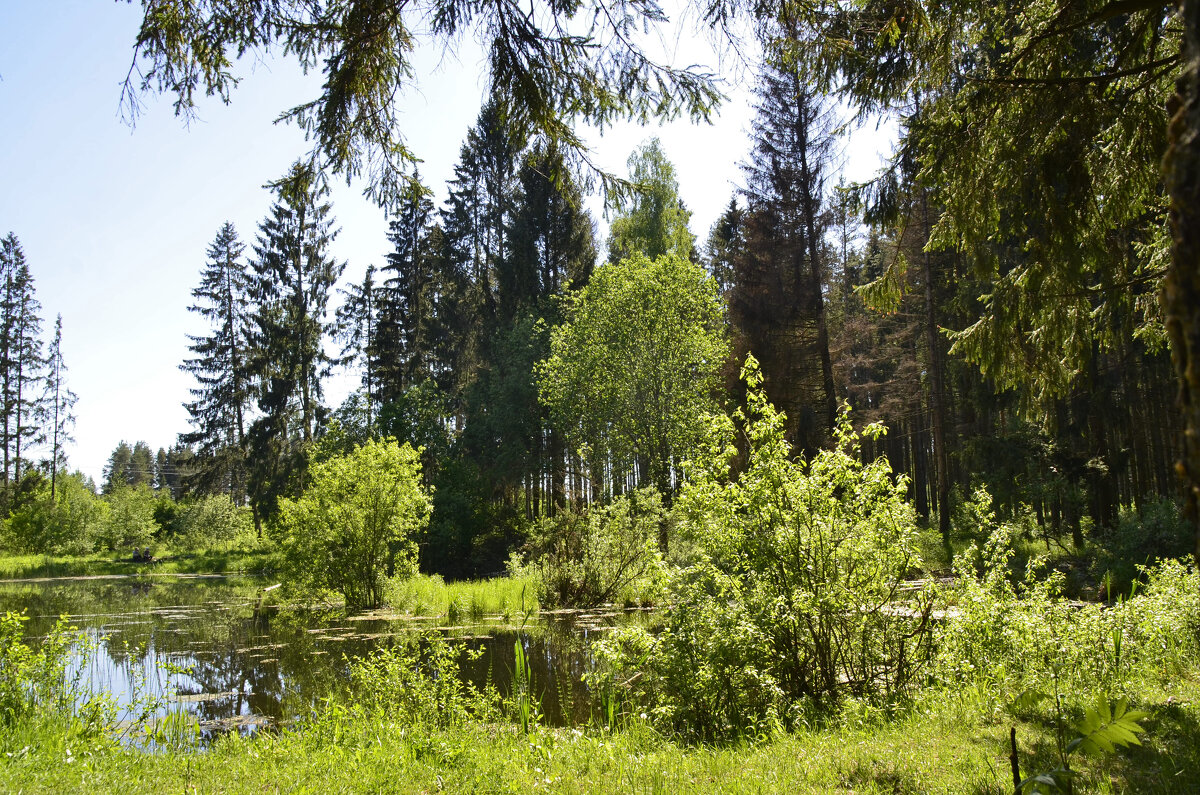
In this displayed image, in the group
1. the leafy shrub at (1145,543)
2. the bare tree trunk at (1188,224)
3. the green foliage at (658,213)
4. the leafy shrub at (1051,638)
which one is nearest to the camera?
the bare tree trunk at (1188,224)

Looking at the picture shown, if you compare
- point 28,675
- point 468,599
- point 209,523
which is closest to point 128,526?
point 209,523

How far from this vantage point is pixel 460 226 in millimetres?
36969

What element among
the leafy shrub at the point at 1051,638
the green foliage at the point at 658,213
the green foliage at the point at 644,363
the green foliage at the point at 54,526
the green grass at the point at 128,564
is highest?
the green foliage at the point at 658,213

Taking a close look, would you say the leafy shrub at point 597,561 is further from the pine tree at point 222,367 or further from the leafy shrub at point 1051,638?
the pine tree at point 222,367

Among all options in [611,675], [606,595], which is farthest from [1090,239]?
[606,595]

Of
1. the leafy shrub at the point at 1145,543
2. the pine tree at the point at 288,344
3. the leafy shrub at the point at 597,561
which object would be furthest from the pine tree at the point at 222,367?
the leafy shrub at the point at 1145,543

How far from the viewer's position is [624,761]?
5.27 meters

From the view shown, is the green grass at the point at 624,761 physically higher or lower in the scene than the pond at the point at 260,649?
higher

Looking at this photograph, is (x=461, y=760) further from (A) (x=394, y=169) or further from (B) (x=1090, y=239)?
(B) (x=1090, y=239)

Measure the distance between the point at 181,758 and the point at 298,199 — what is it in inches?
191

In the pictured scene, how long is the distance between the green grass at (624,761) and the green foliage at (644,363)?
18.7m

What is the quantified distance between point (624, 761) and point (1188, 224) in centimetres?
496

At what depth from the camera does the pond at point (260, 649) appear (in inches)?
351

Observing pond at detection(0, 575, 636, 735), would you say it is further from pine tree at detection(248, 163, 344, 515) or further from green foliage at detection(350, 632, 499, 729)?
pine tree at detection(248, 163, 344, 515)
